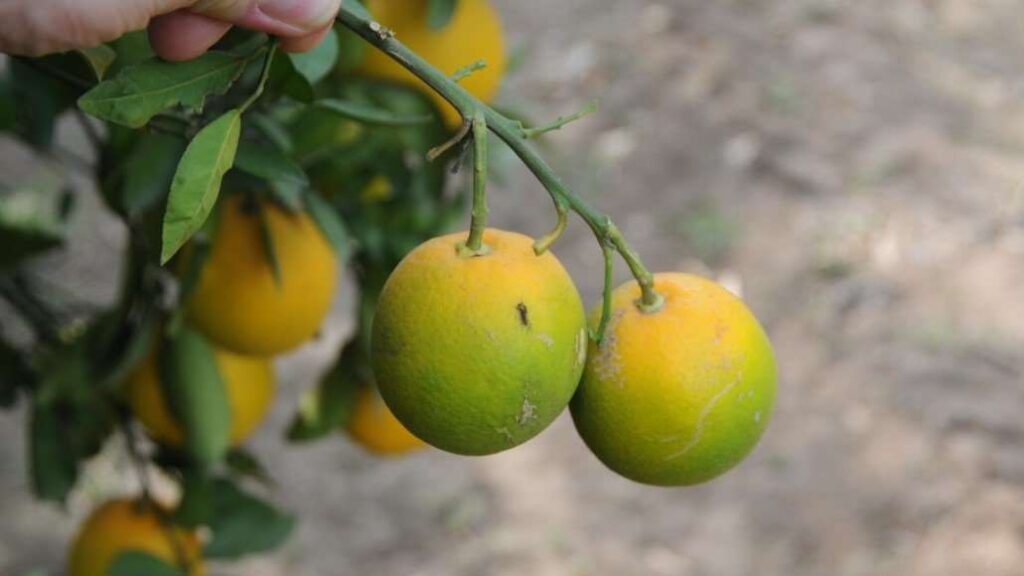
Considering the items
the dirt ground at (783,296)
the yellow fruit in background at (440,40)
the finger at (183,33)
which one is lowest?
the dirt ground at (783,296)

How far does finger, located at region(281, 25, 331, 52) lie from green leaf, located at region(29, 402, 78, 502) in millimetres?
730

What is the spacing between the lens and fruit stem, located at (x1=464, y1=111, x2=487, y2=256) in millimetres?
551

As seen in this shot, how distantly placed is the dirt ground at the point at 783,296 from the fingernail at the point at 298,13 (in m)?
1.56

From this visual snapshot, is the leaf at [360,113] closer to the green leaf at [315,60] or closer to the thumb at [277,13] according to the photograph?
the green leaf at [315,60]

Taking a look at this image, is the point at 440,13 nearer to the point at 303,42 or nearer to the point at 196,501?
the point at 303,42

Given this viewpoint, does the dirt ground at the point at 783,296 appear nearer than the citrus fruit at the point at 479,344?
No

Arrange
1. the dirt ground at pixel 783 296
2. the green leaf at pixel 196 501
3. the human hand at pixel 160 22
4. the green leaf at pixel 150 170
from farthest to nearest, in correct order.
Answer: the dirt ground at pixel 783 296
the green leaf at pixel 196 501
the green leaf at pixel 150 170
the human hand at pixel 160 22

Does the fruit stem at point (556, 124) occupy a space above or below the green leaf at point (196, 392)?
above

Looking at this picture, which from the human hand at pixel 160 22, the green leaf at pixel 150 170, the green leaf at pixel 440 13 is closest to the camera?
the human hand at pixel 160 22

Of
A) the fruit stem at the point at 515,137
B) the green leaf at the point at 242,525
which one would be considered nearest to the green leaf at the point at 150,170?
the fruit stem at the point at 515,137

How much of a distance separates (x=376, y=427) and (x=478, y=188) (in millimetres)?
734

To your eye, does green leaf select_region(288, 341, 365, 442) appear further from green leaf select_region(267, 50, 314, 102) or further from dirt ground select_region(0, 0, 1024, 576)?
dirt ground select_region(0, 0, 1024, 576)

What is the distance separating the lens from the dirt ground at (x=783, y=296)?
2127 mm

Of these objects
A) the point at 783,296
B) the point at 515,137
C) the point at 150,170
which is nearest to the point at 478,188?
the point at 515,137
